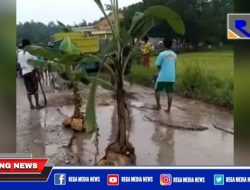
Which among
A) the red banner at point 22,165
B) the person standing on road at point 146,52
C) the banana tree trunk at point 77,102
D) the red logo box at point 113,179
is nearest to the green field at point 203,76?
the person standing on road at point 146,52

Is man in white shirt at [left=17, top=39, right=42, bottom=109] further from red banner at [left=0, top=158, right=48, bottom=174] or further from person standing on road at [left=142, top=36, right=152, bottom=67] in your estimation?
person standing on road at [left=142, top=36, right=152, bottom=67]

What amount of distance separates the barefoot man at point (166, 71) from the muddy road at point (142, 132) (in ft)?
0.15

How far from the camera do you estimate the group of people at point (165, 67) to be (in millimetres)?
3611

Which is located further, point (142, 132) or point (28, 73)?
point (142, 132)

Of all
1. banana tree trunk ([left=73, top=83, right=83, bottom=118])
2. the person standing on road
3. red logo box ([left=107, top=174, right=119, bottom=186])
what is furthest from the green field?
red logo box ([left=107, top=174, right=119, bottom=186])

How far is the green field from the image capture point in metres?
3.58

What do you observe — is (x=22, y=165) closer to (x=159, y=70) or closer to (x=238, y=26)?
(x=159, y=70)

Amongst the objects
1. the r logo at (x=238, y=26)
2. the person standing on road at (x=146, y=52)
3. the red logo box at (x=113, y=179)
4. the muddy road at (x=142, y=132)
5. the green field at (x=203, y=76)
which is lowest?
the red logo box at (x=113, y=179)

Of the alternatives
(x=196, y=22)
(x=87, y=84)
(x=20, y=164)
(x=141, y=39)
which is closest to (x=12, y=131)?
(x=20, y=164)

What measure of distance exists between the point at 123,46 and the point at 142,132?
15.7 inches

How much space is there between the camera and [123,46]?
3.71m

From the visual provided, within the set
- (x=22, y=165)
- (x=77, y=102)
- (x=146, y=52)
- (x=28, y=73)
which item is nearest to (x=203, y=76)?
(x=146, y=52)

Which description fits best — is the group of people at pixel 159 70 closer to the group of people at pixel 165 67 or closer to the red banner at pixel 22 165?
the group of people at pixel 165 67

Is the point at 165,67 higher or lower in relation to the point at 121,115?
higher
